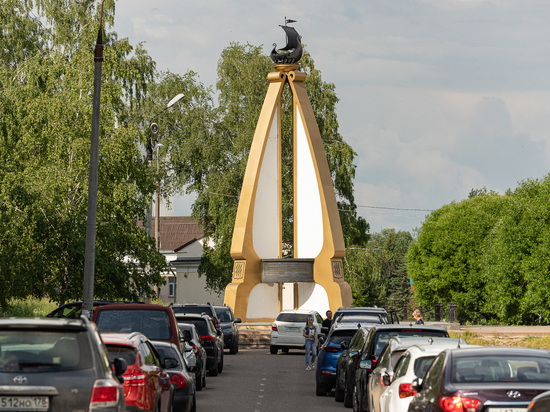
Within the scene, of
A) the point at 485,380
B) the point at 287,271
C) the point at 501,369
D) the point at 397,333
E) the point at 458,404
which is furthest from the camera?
the point at 287,271

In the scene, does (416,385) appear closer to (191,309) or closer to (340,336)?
(340,336)

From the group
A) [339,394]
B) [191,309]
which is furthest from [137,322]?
[191,309]

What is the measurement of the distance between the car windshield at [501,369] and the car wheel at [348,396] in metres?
7.32

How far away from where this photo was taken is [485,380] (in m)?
7.74

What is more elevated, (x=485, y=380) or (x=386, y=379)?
(x=485, y=380)

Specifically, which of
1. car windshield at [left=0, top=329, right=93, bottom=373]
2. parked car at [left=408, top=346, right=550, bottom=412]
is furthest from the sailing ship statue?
car windshield at [left=0, top=329, right=93, bottom=373]

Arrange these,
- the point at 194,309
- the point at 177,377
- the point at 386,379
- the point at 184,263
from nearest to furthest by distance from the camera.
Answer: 1. the point at 386,379
2. the point at 177,377
3. the point at 194,309
4. the point at 184,263

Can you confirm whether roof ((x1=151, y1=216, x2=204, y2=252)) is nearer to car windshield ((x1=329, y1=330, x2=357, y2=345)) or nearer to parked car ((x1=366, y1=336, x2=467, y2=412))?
car windshield ((x1=329, y1=330, x2=357, y2=345))

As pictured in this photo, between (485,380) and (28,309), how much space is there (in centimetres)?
2710

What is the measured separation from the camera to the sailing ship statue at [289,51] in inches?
1610

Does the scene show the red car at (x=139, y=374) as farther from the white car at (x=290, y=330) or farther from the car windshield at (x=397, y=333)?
the white car at (x=290, y=330)

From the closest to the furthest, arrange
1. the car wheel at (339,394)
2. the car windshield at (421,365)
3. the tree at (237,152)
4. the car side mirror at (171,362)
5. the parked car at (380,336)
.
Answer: the car windshield at (421,365), the car side mirror at (171,362), the parked car at (380,336), the car wheel at (339,394), the tree at (237,152)

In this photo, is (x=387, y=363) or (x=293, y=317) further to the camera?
(x=293, y=317)

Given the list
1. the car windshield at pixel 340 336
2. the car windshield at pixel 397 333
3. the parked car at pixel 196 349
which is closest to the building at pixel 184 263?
the parked car at pixel 196 349
